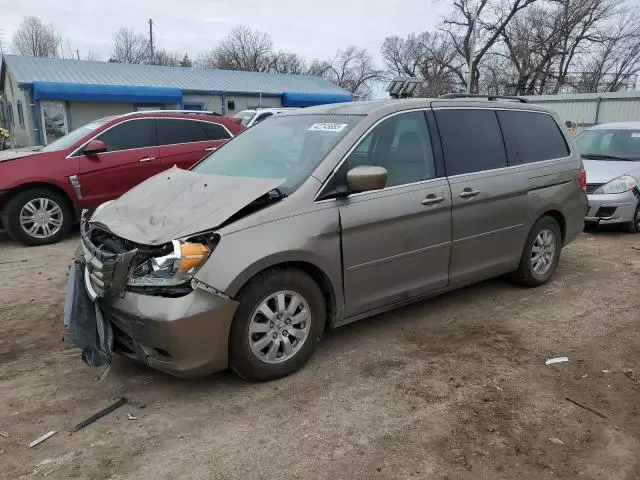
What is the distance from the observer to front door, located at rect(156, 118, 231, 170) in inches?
320

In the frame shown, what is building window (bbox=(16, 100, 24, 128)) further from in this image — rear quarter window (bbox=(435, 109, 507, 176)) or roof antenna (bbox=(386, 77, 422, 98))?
rear quarter window (bbox=(435, 109, 507, 176))

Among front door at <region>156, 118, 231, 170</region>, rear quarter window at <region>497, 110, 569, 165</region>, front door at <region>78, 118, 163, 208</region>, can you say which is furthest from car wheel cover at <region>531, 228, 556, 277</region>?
front door at <region>78, 118, 163, 208</region>

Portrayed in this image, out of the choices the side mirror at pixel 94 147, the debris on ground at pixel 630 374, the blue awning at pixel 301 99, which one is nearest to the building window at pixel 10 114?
the blue awning at pixel 301 99

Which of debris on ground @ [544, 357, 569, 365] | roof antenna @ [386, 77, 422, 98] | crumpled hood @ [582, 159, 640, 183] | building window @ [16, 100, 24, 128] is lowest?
debris on ground @ [544, 357, 569, 365]

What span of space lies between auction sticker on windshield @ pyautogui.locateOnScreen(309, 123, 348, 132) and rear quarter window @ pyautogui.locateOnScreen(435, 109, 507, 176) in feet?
3.05

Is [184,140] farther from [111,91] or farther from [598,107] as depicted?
[598,107]

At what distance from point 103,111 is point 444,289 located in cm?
2441

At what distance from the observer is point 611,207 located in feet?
25.8

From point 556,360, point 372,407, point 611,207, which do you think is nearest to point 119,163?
point 372,407

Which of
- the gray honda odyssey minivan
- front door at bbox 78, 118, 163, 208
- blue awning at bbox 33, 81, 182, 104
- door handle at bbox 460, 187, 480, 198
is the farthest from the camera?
blue awning at bbox 33, 81, 182, 104

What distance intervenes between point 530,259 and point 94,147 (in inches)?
225

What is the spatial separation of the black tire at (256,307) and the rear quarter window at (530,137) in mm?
2522

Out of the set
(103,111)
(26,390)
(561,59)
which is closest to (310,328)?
(26,390)

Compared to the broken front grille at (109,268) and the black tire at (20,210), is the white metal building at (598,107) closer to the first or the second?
the black tire at (20,210)
